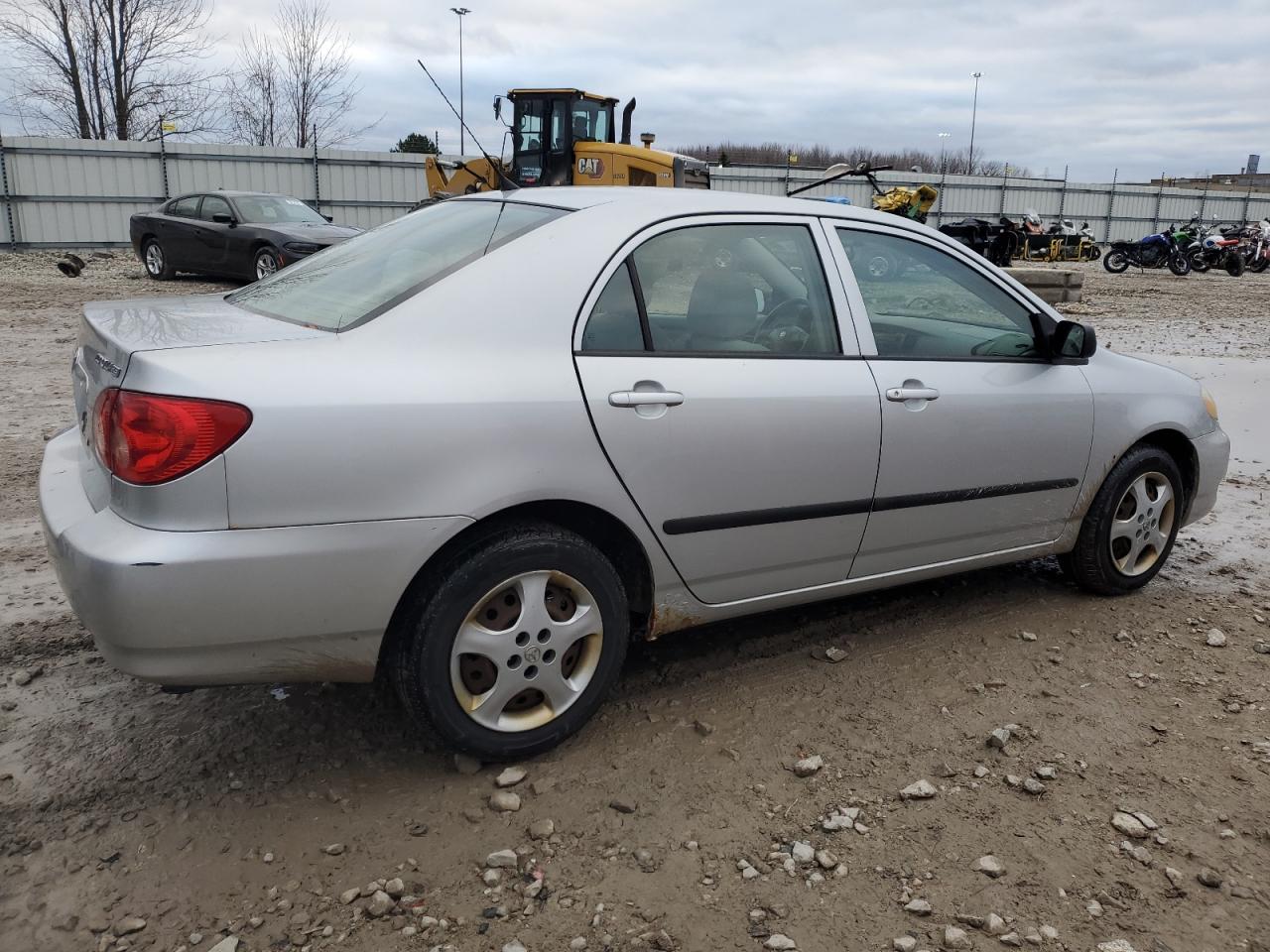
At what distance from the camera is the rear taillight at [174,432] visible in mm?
2299

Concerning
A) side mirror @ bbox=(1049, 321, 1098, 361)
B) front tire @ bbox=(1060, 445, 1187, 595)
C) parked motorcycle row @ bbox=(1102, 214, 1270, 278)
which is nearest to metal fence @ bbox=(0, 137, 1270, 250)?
parked motorcycle row @ bbox=(1102, 214, 1270, 278)

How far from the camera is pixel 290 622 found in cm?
245

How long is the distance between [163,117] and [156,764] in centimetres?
2990

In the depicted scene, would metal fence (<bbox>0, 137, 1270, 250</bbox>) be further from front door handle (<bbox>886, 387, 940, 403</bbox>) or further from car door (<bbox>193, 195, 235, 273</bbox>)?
front door handle (<bbox>886, 387, 940, 403</bbox>)

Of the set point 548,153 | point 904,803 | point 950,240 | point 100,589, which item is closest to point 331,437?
point 100,589

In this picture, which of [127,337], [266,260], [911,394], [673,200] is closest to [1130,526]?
[911,394]

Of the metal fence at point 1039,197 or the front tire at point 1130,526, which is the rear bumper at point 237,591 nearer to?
the front tire at point 1130,526

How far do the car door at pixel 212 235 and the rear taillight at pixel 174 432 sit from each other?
45.0 feet

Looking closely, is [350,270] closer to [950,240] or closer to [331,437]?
[331,437]

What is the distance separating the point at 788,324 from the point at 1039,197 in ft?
122

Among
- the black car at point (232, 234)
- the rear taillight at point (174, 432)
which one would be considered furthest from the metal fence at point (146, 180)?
the rear taillight at point (174, 432)

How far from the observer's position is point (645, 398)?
9.26ft

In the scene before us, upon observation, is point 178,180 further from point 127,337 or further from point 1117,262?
point 127,337

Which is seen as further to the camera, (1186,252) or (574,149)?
(1186,252)
